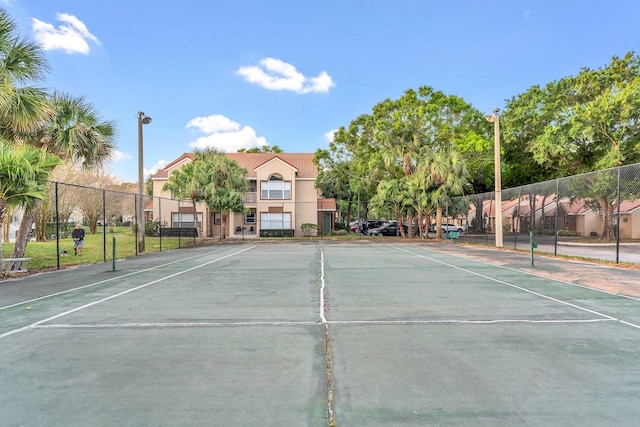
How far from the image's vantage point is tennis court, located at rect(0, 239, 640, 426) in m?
3.04

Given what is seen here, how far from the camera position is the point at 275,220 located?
35.7 m

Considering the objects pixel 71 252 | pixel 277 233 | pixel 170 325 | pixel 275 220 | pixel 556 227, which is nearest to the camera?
pixel 170 325

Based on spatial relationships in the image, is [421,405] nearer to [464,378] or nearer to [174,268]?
[464,378]

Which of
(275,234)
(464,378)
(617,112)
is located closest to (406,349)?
(464,378)

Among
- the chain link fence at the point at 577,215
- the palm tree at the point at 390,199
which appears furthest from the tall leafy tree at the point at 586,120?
the palm tree at the point at 390,199

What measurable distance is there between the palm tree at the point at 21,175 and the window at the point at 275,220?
81.5 feet

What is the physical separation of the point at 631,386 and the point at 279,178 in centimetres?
3360

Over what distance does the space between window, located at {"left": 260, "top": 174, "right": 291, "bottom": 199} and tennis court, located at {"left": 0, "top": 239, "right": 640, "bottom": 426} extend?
27.9m

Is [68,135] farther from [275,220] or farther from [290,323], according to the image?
[275,220]

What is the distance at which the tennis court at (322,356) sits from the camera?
3043 mm

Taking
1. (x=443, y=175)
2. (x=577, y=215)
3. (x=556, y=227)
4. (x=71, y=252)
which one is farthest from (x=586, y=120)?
(x=71, y=252)

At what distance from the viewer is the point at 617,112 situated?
21.3m

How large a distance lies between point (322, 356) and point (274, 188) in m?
32.4

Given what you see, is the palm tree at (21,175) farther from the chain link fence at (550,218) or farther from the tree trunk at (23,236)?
the tree trunk at (23,236)
